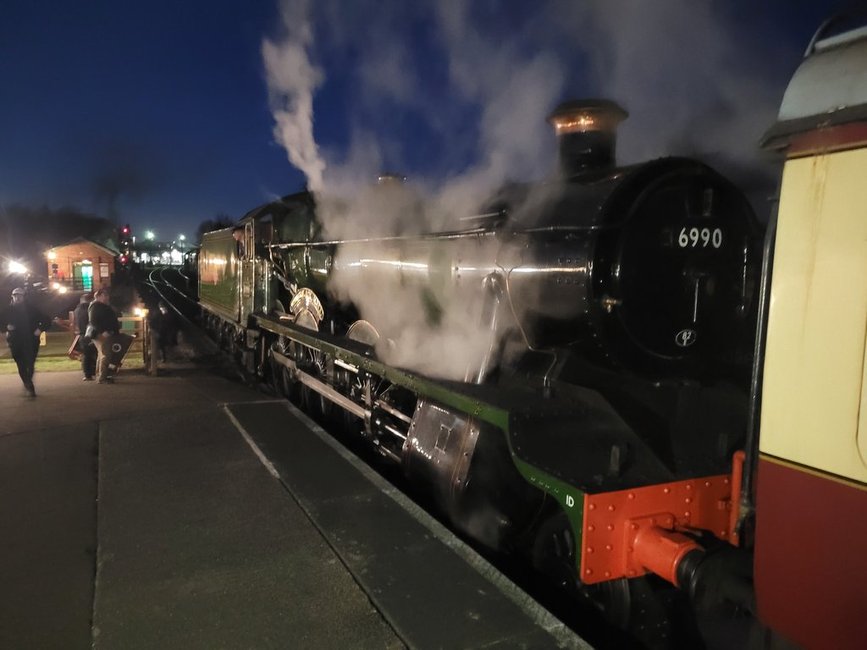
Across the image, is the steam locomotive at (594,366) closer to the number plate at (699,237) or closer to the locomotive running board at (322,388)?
the number plate at (699,237)

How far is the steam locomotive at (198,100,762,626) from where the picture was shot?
3010mm

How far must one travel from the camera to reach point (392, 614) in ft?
9.84

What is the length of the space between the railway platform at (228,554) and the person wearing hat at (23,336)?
2.05 meters

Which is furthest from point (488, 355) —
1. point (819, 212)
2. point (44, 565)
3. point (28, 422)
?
point (28, 422)

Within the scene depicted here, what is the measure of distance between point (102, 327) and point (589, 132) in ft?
25.6

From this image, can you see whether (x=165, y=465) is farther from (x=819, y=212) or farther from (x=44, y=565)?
(x=819, y=212)

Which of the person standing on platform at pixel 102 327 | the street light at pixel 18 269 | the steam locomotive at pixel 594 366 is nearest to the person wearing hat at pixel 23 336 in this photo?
the person standing on platform at pixel 102 327

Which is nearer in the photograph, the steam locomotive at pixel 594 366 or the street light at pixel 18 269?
the steam locomotive at pixel 594 366

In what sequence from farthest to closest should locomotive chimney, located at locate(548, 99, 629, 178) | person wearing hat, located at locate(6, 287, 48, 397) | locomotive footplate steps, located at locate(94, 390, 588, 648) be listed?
person wearing hat, located at locate(6, 287, 48, 397), locomotive chimney, located at locate(548, 99, 629, 178), locomotive footplate steps, located at locate(94, 390, 588, 648)

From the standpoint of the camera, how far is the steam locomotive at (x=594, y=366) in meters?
3.01

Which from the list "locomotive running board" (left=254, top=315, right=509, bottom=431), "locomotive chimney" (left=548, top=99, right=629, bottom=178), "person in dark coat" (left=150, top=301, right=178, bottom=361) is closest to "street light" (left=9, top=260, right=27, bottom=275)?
"person in dark coat" (left=150, top=301, right=178, bottom=361)

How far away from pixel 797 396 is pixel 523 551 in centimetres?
263

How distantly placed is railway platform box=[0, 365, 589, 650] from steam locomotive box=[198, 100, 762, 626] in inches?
19.8

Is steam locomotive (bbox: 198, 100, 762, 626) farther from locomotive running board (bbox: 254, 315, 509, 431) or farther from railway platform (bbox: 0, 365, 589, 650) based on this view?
railway platform (bbox: 0, 365, 589, 650)
